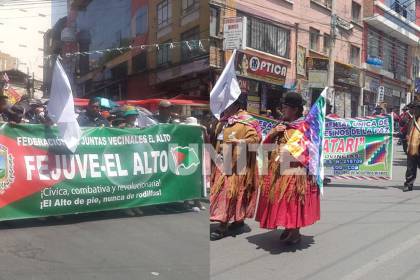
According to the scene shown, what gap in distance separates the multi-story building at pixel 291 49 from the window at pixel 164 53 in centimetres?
16

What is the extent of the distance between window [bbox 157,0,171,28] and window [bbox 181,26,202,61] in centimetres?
8

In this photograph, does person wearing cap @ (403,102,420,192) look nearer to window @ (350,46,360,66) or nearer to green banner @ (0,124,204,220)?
green banner @ (0,124,204,220)

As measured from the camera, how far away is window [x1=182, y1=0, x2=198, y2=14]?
5.51 ft

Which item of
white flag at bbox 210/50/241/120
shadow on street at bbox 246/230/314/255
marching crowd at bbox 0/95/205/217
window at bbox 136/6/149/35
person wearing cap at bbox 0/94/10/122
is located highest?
window at bbox 136/6/149/35

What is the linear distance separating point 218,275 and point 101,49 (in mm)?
2318

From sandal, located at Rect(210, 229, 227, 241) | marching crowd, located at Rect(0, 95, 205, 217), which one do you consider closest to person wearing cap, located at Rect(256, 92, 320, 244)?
sandal, located at Rect(210, 229, 227, 241)

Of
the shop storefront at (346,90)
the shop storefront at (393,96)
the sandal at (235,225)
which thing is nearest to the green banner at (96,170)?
the sandal at (235,225)

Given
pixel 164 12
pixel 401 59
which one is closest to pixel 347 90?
pixel 401 59

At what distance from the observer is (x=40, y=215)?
4.99 metres

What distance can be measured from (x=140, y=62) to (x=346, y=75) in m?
23.5

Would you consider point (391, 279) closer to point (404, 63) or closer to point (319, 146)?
point (319, 146)

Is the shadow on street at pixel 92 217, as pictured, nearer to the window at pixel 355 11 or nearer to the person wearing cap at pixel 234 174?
the person wearing cap at pixel 234 174

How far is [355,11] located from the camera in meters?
24.8

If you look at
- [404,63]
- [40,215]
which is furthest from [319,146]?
[404,63]
